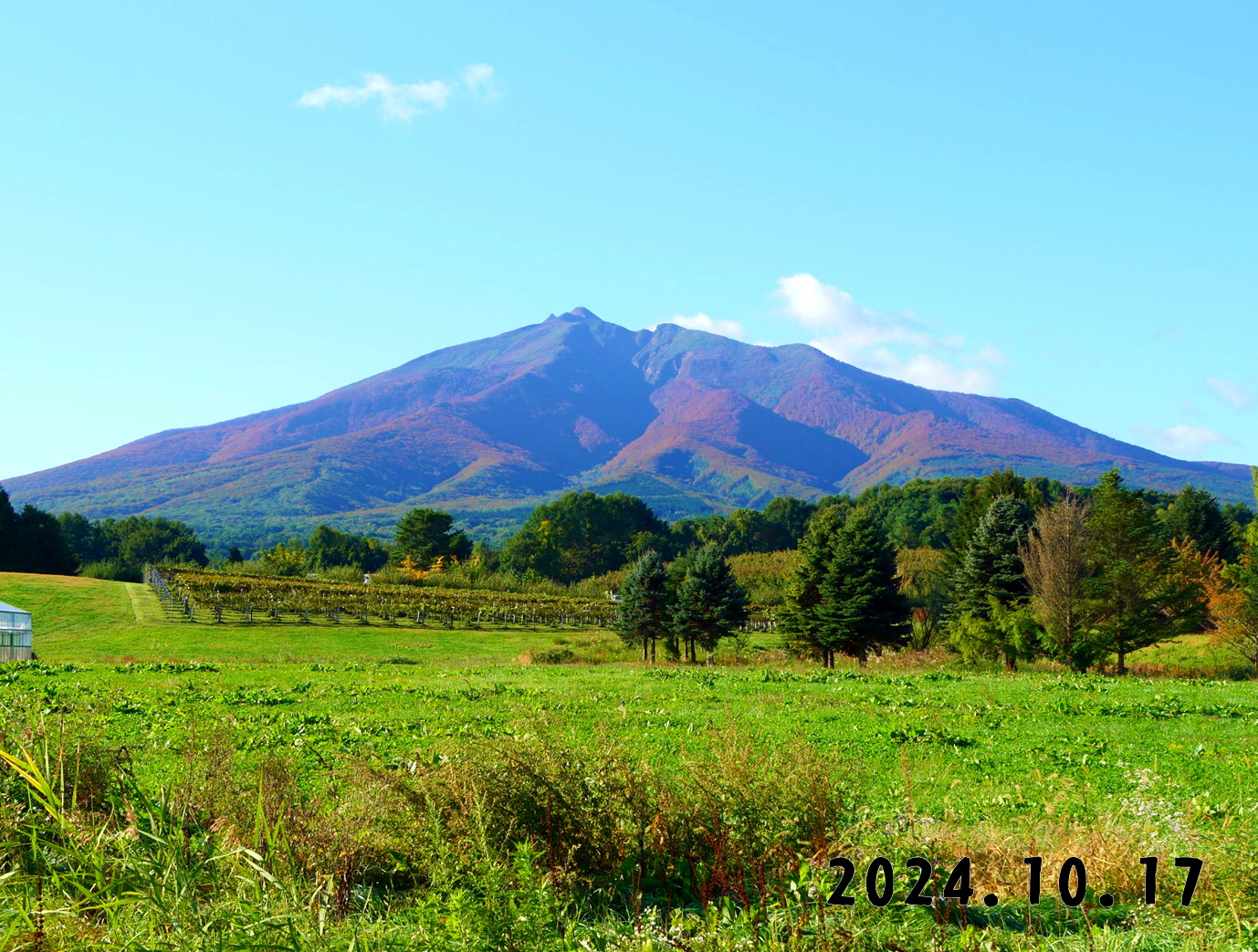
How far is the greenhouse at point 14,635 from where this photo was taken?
28.7 metres

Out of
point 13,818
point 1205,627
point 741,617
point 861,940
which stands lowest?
point 1205,627

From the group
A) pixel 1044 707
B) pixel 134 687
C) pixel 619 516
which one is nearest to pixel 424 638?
pixel 134 687

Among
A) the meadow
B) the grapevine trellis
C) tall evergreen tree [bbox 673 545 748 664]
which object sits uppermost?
the meadow

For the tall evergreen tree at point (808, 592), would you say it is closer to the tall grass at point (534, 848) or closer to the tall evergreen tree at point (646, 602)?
the tall evergreen tree at point (646, 602)

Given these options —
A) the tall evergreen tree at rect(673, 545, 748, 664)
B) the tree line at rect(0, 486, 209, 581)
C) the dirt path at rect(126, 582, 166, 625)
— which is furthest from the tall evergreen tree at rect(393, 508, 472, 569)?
the tall evergreen tree at rect(673, 545, 748, 664)

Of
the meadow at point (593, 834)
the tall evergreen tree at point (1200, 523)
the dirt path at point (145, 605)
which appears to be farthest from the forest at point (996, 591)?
the meadow at point (593, 834)

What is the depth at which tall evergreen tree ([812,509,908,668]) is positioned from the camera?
33625 millimetres

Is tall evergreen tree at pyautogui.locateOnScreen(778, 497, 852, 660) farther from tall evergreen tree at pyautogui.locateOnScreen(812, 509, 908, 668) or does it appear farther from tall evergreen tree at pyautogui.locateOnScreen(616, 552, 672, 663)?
tall evergreen tree at pyautogui.locateOnScreen(616, 552, 672, 663)

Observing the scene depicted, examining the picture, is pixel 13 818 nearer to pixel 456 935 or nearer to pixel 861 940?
pixel 456 935

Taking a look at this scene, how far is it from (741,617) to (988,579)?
32.8 ft

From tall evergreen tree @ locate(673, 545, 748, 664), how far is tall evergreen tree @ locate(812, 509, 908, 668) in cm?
378

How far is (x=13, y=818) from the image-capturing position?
14.9 feet

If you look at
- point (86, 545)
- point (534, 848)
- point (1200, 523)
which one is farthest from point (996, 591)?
point (86, 545)

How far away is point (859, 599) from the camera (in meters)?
33.4
